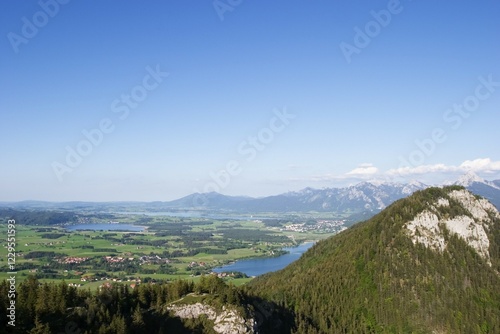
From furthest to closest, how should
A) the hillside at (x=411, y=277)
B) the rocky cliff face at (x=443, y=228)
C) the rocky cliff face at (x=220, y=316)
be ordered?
the rocky cliff face at (x=443, y=228), the hillside at (x=411, y=277), the rocky cliff face at (x=220, y=316)

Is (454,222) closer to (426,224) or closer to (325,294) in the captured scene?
(426,224)

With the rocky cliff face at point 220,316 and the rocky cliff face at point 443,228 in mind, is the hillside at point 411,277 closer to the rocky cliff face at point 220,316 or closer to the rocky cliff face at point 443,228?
the rocky cliff face at point 443,228

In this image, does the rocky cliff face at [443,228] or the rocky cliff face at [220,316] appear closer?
the rocky cliff face at [220,316]

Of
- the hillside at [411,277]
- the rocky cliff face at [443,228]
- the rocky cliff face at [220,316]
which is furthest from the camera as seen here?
the rocky cliff face at [443,228]

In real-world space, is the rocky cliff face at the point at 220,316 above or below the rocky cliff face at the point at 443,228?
Result: below

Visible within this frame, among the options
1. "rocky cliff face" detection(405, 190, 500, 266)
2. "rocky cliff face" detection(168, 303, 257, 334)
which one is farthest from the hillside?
"rocky cliff face" detection(168, 303, 257, 334)


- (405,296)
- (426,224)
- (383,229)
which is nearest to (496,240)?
(426,224)

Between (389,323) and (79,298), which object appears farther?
(389,323)

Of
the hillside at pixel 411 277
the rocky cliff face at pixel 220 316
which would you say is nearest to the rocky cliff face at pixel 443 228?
the hillside at pixel 411 277
